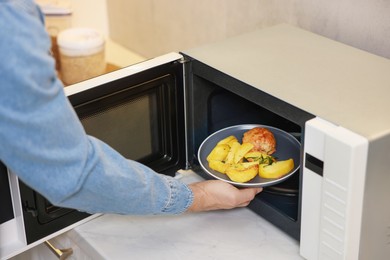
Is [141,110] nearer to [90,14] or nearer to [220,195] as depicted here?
[220,195]

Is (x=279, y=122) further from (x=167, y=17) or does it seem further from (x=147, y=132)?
(x=167, y=17)

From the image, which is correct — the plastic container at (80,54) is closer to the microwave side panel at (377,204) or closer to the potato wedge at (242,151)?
the potato wedge at (242,151)

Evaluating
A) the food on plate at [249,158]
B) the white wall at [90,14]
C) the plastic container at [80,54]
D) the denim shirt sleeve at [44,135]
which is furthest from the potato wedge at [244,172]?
the white wall at [90,14]

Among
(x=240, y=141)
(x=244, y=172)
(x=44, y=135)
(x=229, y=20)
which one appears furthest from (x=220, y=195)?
(x=229, y=20)

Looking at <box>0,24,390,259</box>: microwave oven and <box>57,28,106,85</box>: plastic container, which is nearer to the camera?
<box>0,24,390,259</box>: microwave oven

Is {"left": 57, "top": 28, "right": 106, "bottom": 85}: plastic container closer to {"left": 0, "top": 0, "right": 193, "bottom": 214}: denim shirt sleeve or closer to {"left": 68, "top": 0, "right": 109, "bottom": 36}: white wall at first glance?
{"left": 68, "top": 0, "right": 109, "bottom": 36}: white wall

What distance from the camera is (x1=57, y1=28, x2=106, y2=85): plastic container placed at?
74.2 inches

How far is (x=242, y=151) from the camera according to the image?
3.97 ft

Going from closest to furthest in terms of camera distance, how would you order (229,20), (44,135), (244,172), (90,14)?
(44,135), (244,172), (229,20), (90,14)

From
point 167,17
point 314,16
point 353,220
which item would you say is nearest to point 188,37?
point 167,17

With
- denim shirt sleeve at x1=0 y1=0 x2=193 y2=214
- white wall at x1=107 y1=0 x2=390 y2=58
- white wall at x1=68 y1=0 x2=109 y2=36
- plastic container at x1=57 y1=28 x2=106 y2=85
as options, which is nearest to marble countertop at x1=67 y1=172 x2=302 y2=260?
A: denim shirt sleeve at x1=0 y1=0 x2=193 y2=214

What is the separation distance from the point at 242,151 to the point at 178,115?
14 cm

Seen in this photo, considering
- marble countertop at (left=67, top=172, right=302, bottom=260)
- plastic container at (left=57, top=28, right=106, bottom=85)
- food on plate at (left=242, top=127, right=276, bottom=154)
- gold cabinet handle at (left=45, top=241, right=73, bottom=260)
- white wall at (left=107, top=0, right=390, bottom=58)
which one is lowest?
gold cabinet handle at (left=45, top=241, right=73, bottom=260)

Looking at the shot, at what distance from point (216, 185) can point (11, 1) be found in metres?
0.54
